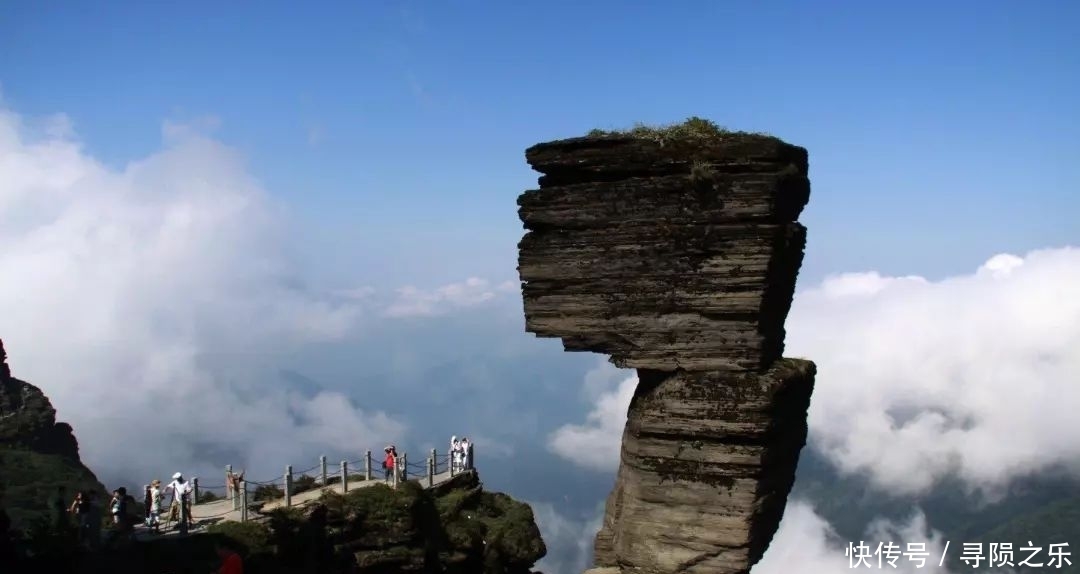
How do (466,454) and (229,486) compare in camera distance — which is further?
(466,454)

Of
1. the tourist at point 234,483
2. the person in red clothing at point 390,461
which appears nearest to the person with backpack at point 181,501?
the tourist at point 234,483

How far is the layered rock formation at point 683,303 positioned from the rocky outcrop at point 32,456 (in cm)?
2028

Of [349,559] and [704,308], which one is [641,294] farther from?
[349,559]

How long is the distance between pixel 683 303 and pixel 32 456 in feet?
113

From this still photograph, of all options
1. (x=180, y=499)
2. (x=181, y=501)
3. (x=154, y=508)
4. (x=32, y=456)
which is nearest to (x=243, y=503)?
(x=180, y=499)

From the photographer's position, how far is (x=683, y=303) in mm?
15125

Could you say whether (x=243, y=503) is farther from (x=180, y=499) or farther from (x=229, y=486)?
(x=229, y=486)

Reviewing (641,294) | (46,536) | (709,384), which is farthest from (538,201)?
(46,536)

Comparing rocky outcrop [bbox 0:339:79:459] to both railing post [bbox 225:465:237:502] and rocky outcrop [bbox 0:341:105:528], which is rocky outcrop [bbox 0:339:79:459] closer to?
rocky outcrop [bbox 0:341:105:528]

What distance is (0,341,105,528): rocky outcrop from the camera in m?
30.4

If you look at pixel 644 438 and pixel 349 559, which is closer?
pixel 644 438

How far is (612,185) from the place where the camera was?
50.6ft

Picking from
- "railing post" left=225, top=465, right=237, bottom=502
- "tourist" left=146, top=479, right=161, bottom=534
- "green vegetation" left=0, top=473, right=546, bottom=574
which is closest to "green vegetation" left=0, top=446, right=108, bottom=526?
"tourist" left=146, top=479, right=161, bottom=534

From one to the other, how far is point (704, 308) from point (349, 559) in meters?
24.3
